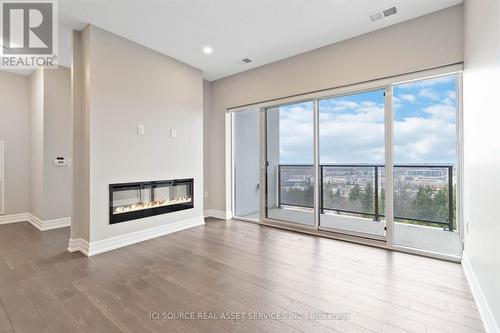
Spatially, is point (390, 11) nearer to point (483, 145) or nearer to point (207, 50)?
point (483, 145)

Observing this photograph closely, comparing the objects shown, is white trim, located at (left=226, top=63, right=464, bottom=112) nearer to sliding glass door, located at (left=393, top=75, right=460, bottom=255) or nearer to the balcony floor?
sliding glass door, located at (left=393, top=75, right=460, bottom=255)

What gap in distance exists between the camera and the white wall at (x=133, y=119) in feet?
9.75

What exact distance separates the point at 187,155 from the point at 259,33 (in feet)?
7.19

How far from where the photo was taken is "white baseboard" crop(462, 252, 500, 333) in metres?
1.49

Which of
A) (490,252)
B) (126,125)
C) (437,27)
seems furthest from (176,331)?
(437,27)

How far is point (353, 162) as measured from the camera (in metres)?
3.56

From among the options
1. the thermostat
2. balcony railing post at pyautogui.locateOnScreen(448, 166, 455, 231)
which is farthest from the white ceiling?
balcony railing post at pyautogui.locateOnScreen(448, 166, 455, 231)

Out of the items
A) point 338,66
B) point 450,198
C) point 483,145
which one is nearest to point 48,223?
point 338,66

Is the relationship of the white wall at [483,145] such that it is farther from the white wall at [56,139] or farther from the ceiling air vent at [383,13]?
the white wall at [56,139]

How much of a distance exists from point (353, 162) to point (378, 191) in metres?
0.52

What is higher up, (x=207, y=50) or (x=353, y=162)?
(x=207, y=50)

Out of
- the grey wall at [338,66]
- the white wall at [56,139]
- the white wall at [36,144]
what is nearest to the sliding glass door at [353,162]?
the grey wall at [338,66]

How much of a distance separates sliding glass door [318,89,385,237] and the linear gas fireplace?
2.27 m

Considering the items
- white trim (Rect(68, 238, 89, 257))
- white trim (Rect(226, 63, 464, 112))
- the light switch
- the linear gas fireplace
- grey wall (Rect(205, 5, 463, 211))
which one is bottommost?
white trim (Rect(68, 238, 89, 257))
